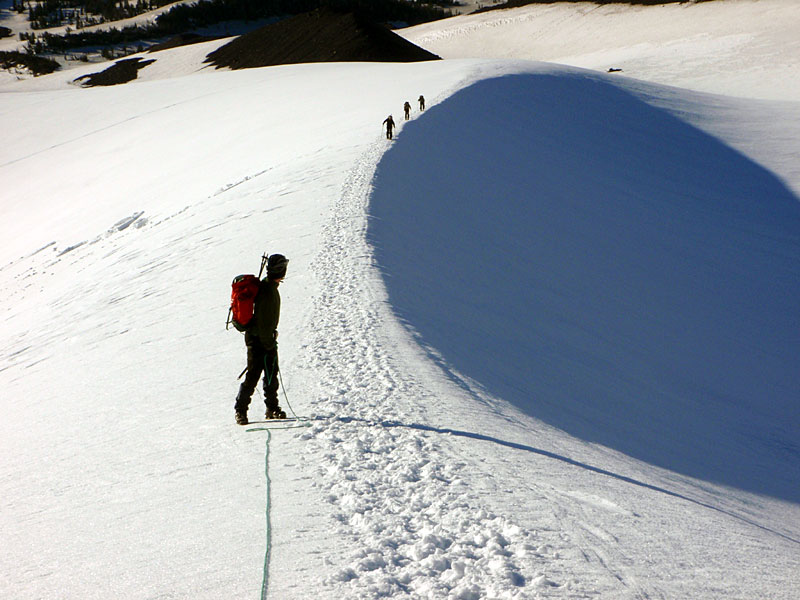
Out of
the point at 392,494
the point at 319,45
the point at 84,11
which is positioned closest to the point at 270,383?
the point at 392,494

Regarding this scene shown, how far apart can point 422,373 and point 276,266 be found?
2.54m

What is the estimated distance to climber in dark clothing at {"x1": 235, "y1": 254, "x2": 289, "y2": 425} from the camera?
675 cm

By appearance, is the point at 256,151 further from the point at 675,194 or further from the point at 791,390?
the point at 791,390

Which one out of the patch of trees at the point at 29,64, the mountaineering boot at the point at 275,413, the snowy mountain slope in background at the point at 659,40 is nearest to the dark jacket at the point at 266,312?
the mountaineering boot at the point at 275,413

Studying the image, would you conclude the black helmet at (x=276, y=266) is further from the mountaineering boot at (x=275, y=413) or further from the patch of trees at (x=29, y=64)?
the patch of trees at (x=29, y=64)

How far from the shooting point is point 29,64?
9338 centimetres

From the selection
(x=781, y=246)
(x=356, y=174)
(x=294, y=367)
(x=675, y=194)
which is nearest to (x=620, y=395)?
(x=294, y=367)

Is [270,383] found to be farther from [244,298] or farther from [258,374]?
[244,298]

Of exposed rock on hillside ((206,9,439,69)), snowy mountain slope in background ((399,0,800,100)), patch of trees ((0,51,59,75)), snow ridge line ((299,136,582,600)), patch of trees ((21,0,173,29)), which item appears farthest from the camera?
patch of trees ((21,0,173,29))

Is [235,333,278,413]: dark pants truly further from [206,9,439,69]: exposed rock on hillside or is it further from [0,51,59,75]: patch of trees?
[0,51,59,75]: patch of trees

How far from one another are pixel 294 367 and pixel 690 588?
18.2 ft

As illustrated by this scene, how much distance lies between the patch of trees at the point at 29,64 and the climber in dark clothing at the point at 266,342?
100938 millimetres

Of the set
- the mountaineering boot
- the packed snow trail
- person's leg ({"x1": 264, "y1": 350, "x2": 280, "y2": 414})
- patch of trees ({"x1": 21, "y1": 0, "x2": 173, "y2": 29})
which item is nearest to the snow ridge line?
the packed snow trail

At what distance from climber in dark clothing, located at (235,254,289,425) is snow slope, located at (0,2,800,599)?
0.39 m
